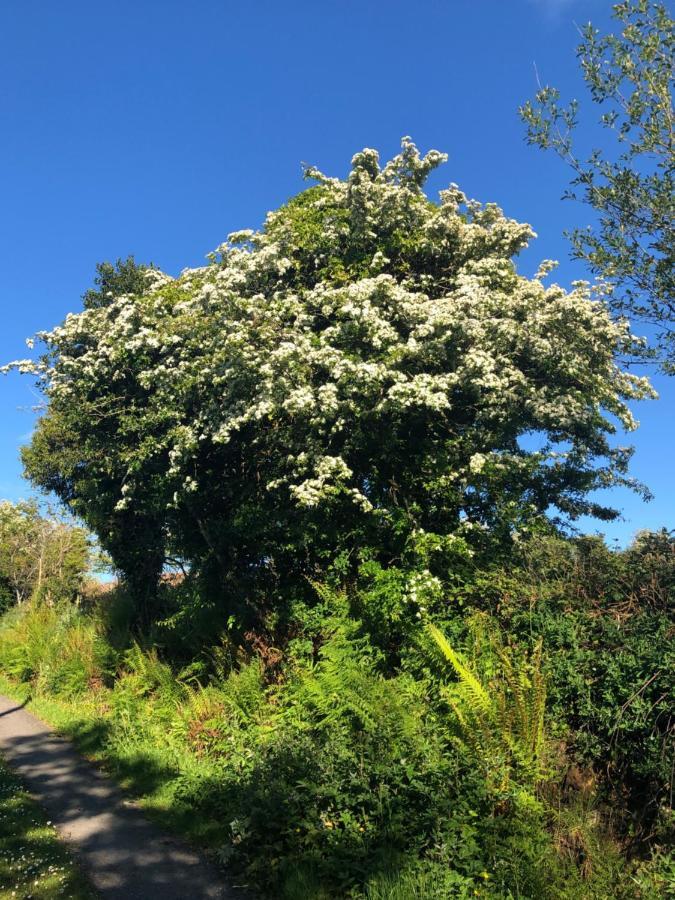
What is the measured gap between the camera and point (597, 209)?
9.02 m

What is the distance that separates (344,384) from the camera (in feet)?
37.3

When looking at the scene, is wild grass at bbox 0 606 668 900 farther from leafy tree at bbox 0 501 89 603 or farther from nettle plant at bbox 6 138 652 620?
leafy tree at bbox 0 501 89 603

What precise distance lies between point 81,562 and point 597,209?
3132cm

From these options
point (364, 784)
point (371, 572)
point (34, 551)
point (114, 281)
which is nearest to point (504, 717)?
point (364, 784)

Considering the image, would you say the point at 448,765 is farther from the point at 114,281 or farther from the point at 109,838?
the point at 114,281

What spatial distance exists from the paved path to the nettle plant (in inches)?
198

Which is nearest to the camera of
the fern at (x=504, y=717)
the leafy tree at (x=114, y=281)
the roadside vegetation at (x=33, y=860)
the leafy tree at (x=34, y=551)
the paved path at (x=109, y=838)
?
the roadside vegetation at (x=33, y=860)

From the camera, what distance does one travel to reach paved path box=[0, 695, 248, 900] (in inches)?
231

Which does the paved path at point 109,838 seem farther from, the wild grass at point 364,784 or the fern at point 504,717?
the fern at point 504,717

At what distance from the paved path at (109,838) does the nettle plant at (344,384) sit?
5.04 m

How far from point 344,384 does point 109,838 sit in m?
7.76

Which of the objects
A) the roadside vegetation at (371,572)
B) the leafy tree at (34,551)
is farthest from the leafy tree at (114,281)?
the leafy tree at (34,551)

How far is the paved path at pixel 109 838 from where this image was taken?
588 centimetres

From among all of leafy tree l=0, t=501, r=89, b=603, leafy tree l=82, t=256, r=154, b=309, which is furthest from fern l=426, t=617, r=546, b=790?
leafy tree l=0, t=501, r=89, b=603
